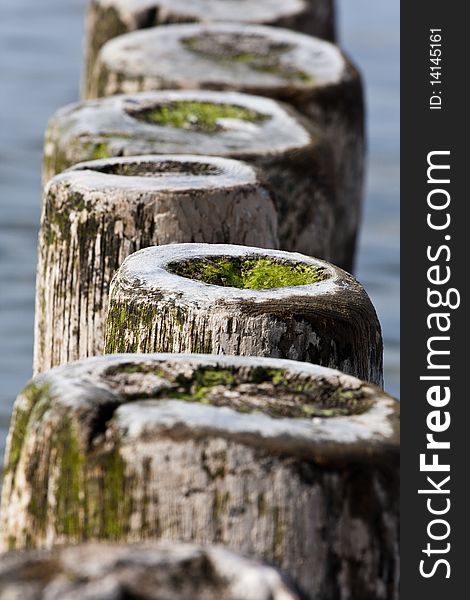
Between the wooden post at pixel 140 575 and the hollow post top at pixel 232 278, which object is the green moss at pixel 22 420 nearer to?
the wooden post at pixel 140 575

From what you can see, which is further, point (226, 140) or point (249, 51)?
point (249, 51)

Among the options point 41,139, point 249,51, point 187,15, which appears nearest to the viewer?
point 249,51

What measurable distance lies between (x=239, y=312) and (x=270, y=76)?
3140 millimetres

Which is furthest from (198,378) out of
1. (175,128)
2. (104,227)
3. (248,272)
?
(175,128)

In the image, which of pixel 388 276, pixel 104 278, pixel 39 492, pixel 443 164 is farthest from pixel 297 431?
pixel 388 276

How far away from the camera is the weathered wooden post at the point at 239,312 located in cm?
267

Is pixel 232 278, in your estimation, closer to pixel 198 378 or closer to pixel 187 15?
pixel 198 378

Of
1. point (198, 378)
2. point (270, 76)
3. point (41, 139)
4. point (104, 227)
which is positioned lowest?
point (41, 139)

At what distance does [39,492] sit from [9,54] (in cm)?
1038

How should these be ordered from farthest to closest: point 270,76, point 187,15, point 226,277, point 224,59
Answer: point 187,15 < point 224,59 < point 270,76 < point 226,277

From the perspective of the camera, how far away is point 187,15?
7023 millimetres

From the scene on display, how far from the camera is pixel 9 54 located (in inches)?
474

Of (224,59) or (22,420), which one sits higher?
(22,420)

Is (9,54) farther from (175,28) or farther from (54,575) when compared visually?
(54,575)
